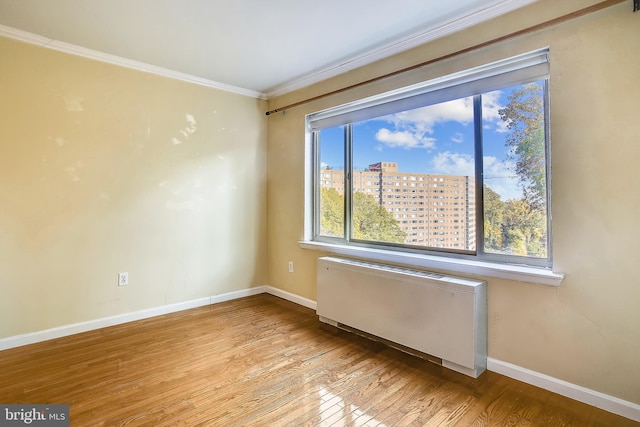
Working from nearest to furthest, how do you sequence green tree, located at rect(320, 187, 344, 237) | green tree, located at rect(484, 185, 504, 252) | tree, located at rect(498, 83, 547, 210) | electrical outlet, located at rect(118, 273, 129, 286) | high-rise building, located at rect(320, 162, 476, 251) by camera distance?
tree, located at rect(498, 83, 547, 210)
green tree, located at rect(484, 185, 504, 252)
high-rise building, located at rect(320, 162, 476, 251)
electrical outlet, located at rect(118, 273, 129, 286)
green tree, located at rect(320, 187, 344, 237)

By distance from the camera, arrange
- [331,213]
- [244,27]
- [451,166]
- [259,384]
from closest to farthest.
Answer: [259,384] < [244,27] < [451,166] < [331,213]

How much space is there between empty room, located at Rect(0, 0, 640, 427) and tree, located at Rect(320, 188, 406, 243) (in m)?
0.02

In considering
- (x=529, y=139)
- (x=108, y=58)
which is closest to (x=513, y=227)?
(x=529, y=139)

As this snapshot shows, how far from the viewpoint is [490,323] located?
214 cm

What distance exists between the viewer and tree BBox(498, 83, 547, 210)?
2027 millimetres

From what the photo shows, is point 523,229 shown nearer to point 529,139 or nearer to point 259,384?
point 529,139

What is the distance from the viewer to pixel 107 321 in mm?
2922

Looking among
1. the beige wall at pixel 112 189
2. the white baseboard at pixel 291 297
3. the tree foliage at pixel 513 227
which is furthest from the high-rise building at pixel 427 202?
the beige wall at pixel 112 189

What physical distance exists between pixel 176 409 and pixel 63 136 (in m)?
2.40

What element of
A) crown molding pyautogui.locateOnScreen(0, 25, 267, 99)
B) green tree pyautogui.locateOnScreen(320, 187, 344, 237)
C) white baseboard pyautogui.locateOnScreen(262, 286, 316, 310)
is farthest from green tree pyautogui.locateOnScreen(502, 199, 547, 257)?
crown molding pyautogui.locateOnScreen(0, 25, 267, 99)

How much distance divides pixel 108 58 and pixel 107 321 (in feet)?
7.83

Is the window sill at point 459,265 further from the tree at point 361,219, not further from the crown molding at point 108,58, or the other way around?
the crown molding at point 108,58

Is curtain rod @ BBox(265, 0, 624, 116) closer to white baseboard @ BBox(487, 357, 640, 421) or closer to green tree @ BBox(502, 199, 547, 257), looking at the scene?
green tree @ BBox(502, 199, 547, 257)

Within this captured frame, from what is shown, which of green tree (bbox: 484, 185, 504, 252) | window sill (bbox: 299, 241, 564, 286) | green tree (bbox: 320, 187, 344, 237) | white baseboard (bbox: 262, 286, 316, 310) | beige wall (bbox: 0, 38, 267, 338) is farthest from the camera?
white baseboard (bbox: 262, 286, 316, 310)
